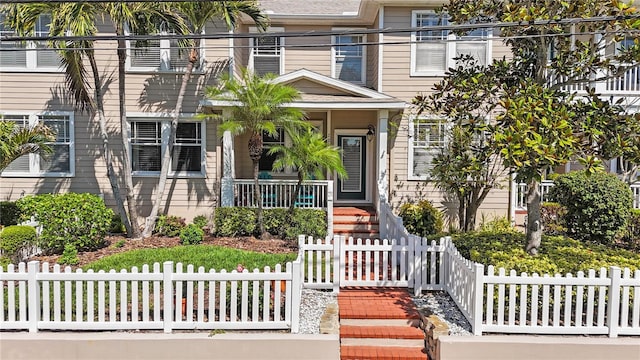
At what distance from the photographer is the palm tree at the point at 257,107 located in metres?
9.42

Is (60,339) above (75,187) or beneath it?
beneath

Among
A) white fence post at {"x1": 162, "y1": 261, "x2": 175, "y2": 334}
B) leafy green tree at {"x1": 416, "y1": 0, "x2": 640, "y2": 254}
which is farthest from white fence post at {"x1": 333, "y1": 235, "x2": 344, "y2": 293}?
leafy green tree at {"x1": 416, "y1": 0, "x2": 640, "y2": 254}

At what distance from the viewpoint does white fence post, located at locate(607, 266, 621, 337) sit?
521 centimetres

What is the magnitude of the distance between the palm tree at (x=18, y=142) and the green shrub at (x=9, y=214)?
158 cm

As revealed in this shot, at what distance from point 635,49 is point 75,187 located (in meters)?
13.0

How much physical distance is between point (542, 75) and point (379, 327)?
4.66m

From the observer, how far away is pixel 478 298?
17.3ft

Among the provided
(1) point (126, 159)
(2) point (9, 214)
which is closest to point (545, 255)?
(1) point (126, 159)

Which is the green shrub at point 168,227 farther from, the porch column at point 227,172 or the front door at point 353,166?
the front door at point 353,166

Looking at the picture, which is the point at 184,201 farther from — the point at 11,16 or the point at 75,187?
the point at 11,16

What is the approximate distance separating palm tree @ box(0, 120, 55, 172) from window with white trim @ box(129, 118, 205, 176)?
8.09 ft

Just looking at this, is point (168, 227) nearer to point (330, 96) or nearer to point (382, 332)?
point (330, 96)

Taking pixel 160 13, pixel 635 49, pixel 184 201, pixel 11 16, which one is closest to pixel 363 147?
pixel 184 201

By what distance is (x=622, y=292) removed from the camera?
5.43 meters
